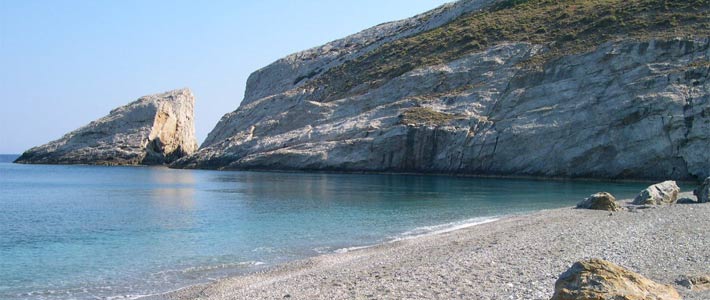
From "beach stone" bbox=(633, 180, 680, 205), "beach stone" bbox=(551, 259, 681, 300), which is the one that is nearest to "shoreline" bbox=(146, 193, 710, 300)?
"beach stone" bbox=(551, 259, 681, 300)

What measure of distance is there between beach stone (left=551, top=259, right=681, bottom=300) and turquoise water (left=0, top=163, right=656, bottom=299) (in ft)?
33.3

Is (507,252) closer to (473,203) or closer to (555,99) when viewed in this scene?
(473,203)

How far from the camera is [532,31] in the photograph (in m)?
82.3

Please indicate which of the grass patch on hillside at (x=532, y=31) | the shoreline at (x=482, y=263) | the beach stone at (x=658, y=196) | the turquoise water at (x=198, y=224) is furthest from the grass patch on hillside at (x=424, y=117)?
the shoreline at (x=482, y=263)

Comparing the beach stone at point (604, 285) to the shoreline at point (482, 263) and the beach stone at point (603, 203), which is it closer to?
the shoreline at point (482, 263)

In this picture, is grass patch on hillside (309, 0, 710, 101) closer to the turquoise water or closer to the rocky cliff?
the rocky cliff

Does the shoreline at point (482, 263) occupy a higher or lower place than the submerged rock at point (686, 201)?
lower

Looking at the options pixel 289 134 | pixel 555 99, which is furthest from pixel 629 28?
pixel 289 134

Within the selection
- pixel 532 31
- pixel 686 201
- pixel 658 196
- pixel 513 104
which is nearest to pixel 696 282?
pixel 658 196

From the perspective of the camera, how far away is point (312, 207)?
3584cm

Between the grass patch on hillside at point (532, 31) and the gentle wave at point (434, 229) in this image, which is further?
the grass patch on hillside at point (532, 31)

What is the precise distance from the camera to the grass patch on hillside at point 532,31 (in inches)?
2751

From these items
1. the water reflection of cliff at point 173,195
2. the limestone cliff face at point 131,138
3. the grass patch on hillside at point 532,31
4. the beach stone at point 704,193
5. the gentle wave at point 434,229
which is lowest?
the gentle wave at point 434,229

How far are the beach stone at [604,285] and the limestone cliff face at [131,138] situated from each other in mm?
102398
